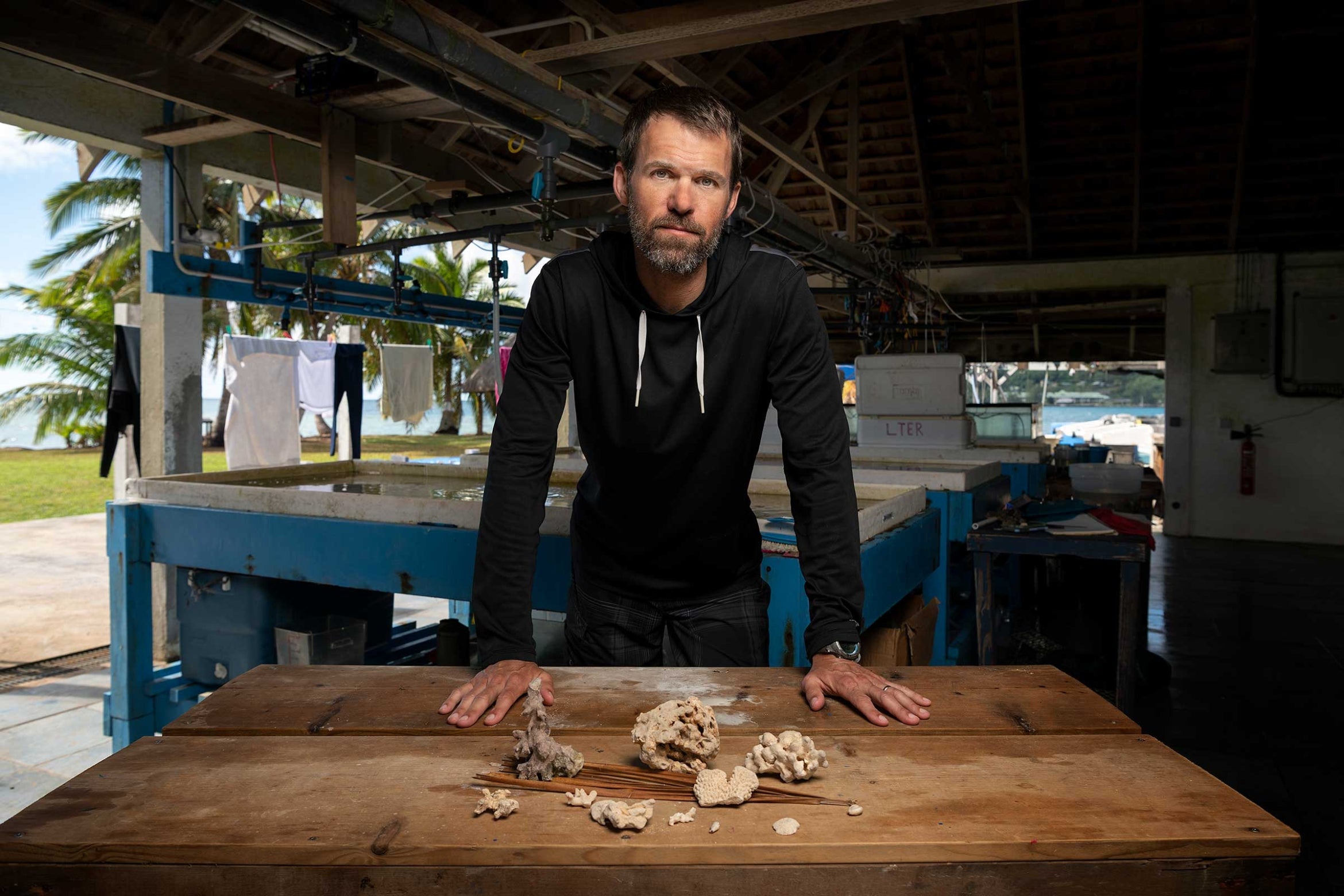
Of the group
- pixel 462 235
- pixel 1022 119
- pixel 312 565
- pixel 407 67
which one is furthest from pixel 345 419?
pixel 1022 119

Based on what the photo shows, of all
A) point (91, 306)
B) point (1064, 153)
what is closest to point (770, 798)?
point (1064, 153)

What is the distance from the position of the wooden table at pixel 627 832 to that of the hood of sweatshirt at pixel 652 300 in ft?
2.42

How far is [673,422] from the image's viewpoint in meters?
1.81

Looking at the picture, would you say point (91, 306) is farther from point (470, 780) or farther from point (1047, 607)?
point (470, 780)

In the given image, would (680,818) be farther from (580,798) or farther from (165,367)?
(165,367)

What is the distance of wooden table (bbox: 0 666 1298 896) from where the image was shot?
3.41 feet

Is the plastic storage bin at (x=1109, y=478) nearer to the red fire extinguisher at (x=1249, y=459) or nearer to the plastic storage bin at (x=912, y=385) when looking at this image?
the plastic storage bin at (x=912, y=385)

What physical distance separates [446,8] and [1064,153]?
707 cm

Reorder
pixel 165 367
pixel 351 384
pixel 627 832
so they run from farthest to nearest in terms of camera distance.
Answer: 1. pixel 351 384
2. pixel 165 367
3. pixel 627 832

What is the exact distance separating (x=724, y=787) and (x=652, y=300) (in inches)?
39.4

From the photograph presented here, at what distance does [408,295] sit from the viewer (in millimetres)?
6270

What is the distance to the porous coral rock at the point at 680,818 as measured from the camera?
111cm

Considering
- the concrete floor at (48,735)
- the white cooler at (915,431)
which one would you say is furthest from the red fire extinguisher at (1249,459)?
the concrete floor at (48,735)

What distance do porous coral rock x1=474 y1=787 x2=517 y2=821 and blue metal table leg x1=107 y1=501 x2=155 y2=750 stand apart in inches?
109
